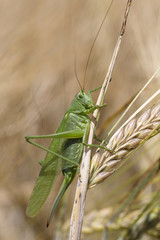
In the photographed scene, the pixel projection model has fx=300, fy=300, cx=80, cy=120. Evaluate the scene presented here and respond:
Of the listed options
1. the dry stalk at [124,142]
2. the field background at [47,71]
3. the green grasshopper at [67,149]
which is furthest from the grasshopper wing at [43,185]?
the dry stalk at [124,142]

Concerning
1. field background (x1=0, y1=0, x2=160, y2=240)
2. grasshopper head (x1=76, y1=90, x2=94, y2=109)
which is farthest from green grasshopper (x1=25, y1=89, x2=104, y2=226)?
field background (x1=0, y1=0, x2=160, y2=240)

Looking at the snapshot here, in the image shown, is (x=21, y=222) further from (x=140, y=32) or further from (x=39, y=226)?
(x=140, y=32)

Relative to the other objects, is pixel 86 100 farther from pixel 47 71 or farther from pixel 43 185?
pixel 47 71

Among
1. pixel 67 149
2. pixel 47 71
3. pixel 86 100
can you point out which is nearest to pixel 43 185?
pixel 67 149

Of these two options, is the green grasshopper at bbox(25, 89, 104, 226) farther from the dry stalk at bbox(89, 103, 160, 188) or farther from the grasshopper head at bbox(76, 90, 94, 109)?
the dry stalk at bbox(89, 103, 160, 188)

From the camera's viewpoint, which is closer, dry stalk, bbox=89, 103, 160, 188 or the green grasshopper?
dry stalk, bbox=89, 103, 160, 188

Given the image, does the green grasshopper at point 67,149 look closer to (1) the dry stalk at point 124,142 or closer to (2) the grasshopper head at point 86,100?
(2) the grasshopper head at point 86,100

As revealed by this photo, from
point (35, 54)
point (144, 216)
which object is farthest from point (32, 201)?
point (35, 54)
